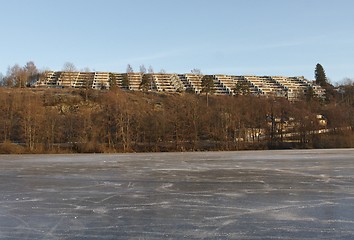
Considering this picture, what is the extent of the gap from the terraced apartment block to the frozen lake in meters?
55.0

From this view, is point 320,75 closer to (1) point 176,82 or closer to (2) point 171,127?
(1) point 176,82

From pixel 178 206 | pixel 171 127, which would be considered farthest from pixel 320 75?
pixel 178 206

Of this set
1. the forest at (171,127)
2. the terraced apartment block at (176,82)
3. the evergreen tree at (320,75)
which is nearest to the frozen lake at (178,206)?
the forest at (171,127)

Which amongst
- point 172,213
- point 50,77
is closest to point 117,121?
point 172,213

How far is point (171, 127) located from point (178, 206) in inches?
1141

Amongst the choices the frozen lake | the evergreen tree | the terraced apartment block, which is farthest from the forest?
the evergreen tree

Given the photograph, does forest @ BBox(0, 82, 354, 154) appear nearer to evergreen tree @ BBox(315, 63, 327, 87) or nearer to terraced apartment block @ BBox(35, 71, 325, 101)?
terraced apartment block @ BBox(35, 71, 325, 101)

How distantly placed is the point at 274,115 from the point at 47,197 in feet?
117

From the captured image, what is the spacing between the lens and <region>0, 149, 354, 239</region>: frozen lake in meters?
6.20

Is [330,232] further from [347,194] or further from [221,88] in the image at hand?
[221,88]

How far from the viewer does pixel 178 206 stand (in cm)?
835

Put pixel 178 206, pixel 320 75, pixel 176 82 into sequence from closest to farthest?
1. pixel 178 206
2. pixel 176 82
3. pixel 320 75

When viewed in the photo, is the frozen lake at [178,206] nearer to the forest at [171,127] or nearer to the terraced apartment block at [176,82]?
the forest at [171,127]

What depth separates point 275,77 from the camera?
424ft
